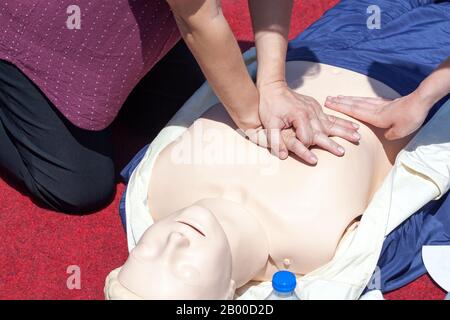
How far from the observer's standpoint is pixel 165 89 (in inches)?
78.9

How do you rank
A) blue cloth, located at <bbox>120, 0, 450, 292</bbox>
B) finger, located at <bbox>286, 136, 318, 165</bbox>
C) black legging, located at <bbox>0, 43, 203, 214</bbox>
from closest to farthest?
1. finger, located at <bbox>286, 136, 318, 165</bbox>
2. blue cloth, located at <bbox>120, 0, 450, 292</bbox>
3. black legging, located at <bbox>0, 43, 203, 214</bbox>

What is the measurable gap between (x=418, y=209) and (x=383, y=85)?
31 centimetres

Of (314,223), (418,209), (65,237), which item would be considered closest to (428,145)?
(418,209)

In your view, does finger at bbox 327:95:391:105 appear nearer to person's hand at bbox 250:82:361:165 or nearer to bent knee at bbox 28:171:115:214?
person's hand at bbox 250:82:361:165

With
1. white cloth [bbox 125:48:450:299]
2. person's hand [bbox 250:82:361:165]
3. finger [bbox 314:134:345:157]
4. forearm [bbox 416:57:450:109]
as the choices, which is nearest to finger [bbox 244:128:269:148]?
person's hand [bbox 250:82:361:165]

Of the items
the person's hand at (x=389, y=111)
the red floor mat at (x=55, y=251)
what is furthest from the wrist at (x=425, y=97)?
the red floor mat at (x=55, y=251)

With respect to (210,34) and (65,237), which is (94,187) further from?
(210,34)

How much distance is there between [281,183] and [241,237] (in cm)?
15

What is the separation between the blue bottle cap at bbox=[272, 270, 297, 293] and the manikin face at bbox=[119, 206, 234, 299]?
0.31ft

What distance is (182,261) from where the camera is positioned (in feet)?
4.27

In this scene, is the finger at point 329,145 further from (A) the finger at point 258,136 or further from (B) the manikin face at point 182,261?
(B) the manikin face at point 182,261

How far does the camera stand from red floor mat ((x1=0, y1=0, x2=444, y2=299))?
1.64 m

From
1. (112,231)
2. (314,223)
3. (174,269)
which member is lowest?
(112,231)

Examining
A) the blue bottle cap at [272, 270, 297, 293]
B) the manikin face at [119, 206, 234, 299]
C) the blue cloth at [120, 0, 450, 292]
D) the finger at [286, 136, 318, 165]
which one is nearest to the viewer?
the manikin face at [119, 206, 234, 299]
